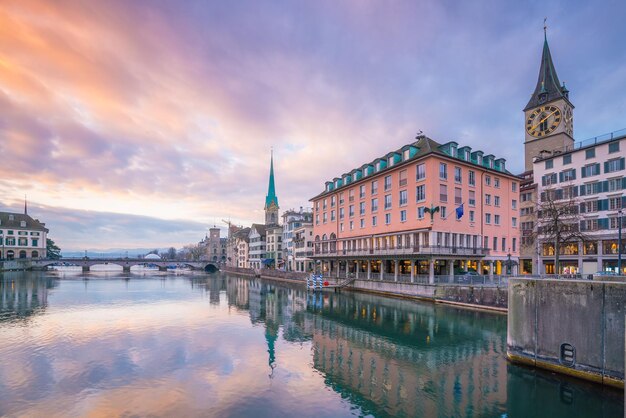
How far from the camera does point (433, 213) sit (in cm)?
4388

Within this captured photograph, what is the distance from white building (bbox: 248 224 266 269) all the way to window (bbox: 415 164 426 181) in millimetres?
73839

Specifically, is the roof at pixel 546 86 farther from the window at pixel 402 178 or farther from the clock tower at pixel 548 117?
the window at pixel 402 178

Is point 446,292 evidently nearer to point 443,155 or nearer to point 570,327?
point 443,155

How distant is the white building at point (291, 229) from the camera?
95.0 m

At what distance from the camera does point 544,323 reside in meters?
16.3

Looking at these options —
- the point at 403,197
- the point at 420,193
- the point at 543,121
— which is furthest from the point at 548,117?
the point at 420,193

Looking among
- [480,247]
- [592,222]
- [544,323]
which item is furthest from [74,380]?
[592,222]

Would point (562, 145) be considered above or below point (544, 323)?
above

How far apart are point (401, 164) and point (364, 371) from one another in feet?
118

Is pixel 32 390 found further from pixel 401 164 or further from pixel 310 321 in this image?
pixel 401 164

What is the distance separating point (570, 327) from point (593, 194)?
49.5 meters

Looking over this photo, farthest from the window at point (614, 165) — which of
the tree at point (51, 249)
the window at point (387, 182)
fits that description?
the tree at point (51, 249)

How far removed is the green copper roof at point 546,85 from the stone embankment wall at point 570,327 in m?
80.6

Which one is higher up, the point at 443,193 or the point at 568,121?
the point at 568,121
